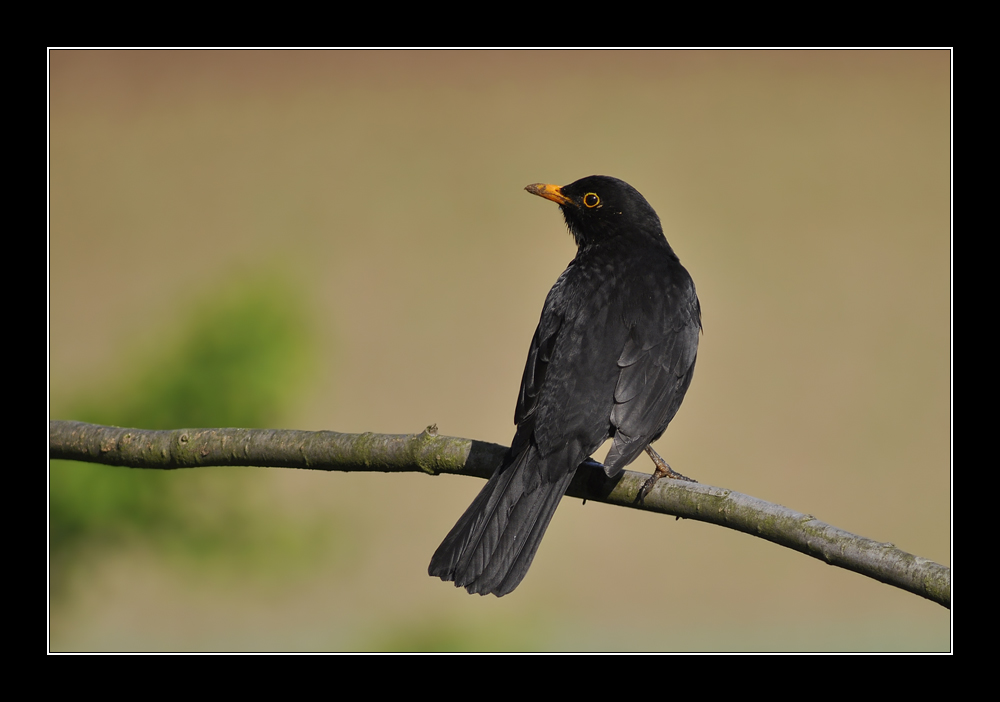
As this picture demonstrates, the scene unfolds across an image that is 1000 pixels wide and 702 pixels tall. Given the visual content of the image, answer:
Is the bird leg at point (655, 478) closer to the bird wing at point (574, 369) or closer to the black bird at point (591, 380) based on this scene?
the black bird at point (591, 380)

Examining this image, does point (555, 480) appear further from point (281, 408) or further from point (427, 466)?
point (281, 408)

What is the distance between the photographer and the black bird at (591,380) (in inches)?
101

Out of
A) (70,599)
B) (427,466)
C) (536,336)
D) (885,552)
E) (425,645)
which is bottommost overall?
(425,645)

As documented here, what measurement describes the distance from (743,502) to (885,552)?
37 cm

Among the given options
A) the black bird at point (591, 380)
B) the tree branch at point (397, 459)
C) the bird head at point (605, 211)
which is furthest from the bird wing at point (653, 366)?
the bird head at point (605, 211)

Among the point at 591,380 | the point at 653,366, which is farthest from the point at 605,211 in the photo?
the point at 591,380

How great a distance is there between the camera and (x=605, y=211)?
3.67 meters

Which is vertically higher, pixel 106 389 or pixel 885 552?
pixel 106 389

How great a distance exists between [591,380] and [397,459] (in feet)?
2.56

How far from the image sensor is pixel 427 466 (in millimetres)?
2590

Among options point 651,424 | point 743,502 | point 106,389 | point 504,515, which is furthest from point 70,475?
point 743,502

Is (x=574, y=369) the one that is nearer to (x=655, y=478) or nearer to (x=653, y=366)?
(x=653, y=366)

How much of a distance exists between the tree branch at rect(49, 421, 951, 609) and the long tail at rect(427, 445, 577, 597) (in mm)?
112

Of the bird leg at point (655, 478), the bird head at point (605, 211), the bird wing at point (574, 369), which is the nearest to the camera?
the bird leg at point (655, 478)
